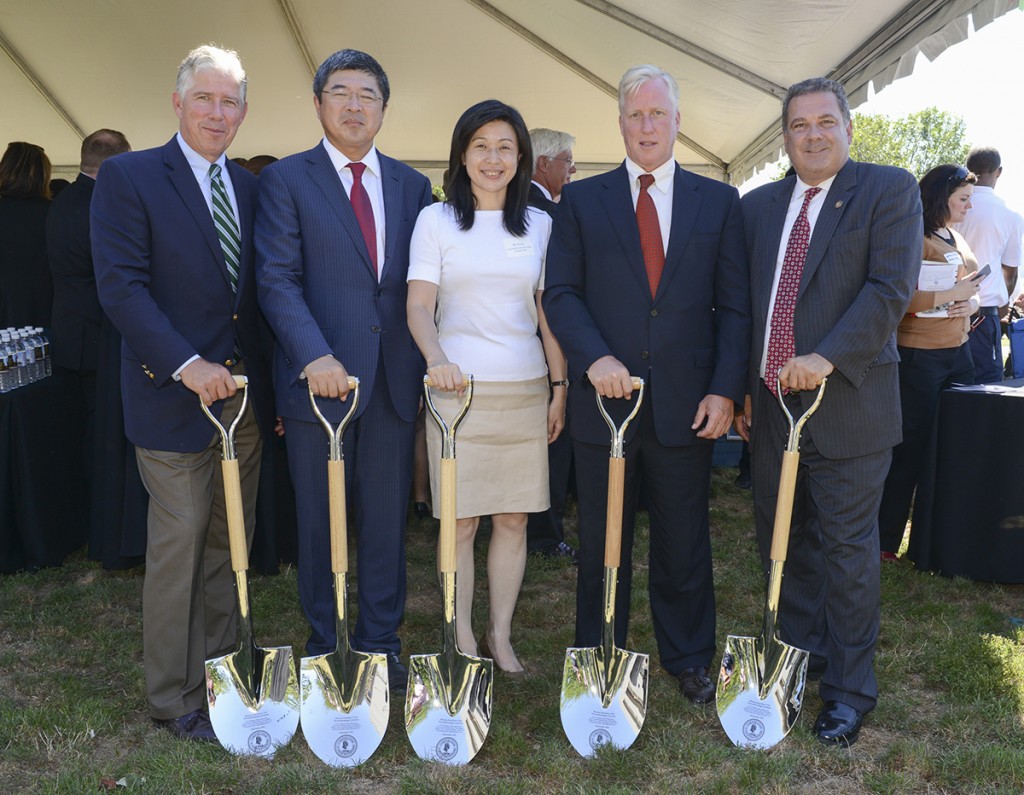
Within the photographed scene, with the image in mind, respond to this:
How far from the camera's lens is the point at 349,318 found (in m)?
2.80

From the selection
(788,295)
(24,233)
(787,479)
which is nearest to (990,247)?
(788,295)

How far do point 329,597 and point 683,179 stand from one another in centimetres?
174

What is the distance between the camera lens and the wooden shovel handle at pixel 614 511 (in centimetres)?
264

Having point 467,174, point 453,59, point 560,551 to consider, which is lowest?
point 560,551

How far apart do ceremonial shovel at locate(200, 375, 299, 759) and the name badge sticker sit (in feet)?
2.93

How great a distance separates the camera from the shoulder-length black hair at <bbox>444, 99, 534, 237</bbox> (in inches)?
112

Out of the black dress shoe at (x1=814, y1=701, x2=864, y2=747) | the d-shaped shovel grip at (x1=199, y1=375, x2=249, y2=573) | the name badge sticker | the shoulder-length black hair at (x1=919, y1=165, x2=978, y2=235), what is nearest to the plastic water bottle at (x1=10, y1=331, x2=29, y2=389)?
the d-shaped shovel grip at (x1=199, y1=375, x2=249, y2=573)

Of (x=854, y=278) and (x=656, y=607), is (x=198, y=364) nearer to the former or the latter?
(x=656, y=607)

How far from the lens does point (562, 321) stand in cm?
280

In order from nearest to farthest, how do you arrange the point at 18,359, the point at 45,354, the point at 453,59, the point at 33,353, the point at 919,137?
1. the point at 18,359
2. the point at 33,353
3. the point at 45,354
4. the point at 453,59
5. the point at 919,137

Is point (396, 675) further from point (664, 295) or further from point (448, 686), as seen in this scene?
point (664, 295)

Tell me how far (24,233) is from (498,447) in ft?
10.4

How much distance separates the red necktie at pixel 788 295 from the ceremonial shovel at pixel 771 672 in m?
0.16

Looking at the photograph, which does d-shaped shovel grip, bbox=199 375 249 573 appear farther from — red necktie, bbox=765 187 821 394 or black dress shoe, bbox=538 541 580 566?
black dress shoe, bbox=538 541 580 566
